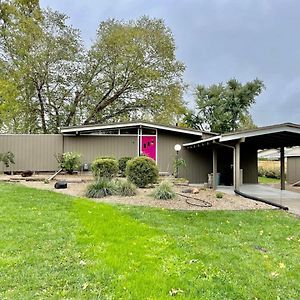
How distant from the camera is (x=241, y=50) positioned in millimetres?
21797

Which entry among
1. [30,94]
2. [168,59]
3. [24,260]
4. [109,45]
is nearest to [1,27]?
[30,94]

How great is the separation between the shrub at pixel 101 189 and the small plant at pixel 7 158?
746 cm

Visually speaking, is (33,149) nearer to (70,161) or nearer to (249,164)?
(70,161)

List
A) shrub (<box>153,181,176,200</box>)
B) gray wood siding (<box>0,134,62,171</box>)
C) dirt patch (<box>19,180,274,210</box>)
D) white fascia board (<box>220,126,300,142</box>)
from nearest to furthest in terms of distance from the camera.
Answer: dirt patch (<box>19,180,274,210</box>)
shrub (<box>153,181,176,200</box>)
white fascia board (<box>220,126,300,142</box>)
gray wood siding (<box>0,134,62,171</box>)

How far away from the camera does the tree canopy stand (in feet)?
68.3

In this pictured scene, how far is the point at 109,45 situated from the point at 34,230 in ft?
65.5

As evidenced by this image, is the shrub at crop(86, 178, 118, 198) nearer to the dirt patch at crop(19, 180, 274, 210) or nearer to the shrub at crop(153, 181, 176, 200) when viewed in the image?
the dirt patch at crop(19, 180, 274, 210)

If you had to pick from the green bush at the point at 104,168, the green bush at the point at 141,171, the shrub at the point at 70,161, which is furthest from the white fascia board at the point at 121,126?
the green bush at the point at 141,171

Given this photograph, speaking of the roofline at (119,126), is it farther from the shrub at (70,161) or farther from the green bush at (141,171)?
the green bush at (141,171)

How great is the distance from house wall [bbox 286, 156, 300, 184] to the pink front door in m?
7.77

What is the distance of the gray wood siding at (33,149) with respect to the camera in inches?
635

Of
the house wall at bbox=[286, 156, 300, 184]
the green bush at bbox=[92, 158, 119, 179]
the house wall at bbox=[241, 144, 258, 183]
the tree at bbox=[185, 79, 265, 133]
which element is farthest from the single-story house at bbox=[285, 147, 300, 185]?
the tree at bbox=[185, 79, 265, 133]

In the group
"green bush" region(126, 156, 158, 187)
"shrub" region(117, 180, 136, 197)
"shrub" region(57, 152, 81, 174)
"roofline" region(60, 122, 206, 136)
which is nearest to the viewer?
"shrub" region(117, 180, 136, 197)

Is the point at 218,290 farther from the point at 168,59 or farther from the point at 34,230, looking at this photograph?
the point at 168,59
